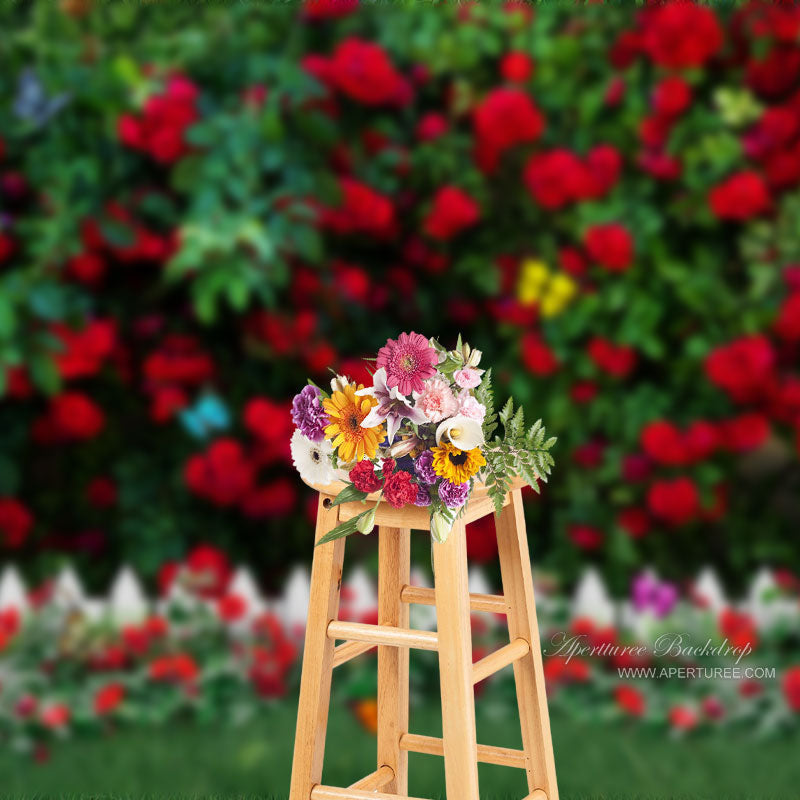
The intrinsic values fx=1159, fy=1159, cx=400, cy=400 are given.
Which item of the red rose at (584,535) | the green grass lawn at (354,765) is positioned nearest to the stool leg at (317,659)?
the green grass lawn at (354,765)

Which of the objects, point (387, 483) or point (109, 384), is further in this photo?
point (109, 384)

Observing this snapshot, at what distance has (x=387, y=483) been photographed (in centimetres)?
155

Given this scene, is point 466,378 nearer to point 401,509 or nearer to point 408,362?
point 408,362

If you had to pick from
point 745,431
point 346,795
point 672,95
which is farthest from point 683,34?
point 346,795

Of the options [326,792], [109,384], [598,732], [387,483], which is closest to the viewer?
[387,483]

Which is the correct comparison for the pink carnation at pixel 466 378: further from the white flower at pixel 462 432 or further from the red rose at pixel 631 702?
the red rose at pixel 631 702

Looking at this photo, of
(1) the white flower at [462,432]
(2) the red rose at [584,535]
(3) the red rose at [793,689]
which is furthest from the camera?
(2) the red rose at [584,535]

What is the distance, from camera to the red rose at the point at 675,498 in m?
2.98

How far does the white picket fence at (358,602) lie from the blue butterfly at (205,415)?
0.41m

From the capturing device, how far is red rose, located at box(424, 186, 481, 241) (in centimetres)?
295

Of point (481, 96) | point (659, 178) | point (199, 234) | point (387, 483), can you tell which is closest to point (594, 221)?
point (659, 178)

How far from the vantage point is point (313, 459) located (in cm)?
163

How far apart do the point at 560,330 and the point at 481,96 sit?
0.66 metres

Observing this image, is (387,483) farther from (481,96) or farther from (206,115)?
(481,96)
